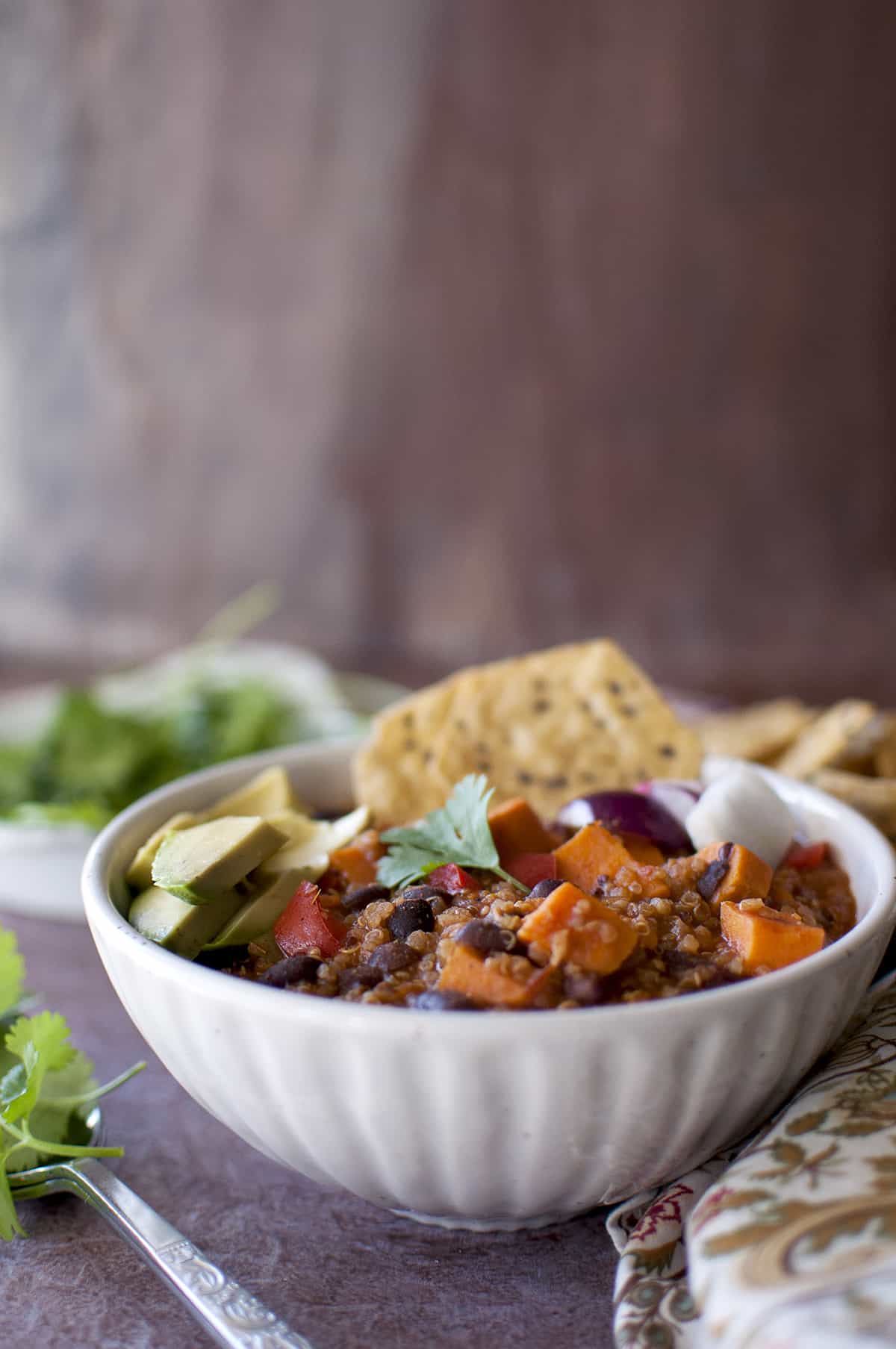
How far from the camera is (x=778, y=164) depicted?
4789 mm

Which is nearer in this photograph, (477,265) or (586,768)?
(586,768)

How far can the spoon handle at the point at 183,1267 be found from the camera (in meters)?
→ 1.28

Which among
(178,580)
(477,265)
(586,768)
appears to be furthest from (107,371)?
(586,768)

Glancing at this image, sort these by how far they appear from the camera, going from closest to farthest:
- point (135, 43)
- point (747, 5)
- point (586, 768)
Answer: point (586, 768) → point (747, 5) → point (135, 43)

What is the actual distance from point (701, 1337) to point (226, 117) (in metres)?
4.97

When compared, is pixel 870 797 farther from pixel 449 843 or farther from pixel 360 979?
pixel 360 979

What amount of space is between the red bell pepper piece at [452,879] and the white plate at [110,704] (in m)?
0.99

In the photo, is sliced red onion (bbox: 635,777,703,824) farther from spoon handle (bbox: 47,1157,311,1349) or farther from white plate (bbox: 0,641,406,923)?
white plate (bbox: 0,641,406,923)

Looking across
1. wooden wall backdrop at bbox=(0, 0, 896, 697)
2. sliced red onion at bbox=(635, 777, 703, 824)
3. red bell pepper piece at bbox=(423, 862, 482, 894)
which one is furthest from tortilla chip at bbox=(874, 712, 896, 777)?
wooden wall backdrop at bbox=(0, 0, 896, 697)

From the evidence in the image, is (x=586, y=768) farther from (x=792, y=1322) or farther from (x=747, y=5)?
(x=747, y=5)

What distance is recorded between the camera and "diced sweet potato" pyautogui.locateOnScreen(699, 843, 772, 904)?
161cm

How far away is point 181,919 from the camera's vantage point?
5.21ft

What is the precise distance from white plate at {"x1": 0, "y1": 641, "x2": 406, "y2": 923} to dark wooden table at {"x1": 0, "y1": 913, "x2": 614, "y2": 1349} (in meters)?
0.80

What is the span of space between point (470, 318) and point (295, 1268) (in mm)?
4317
